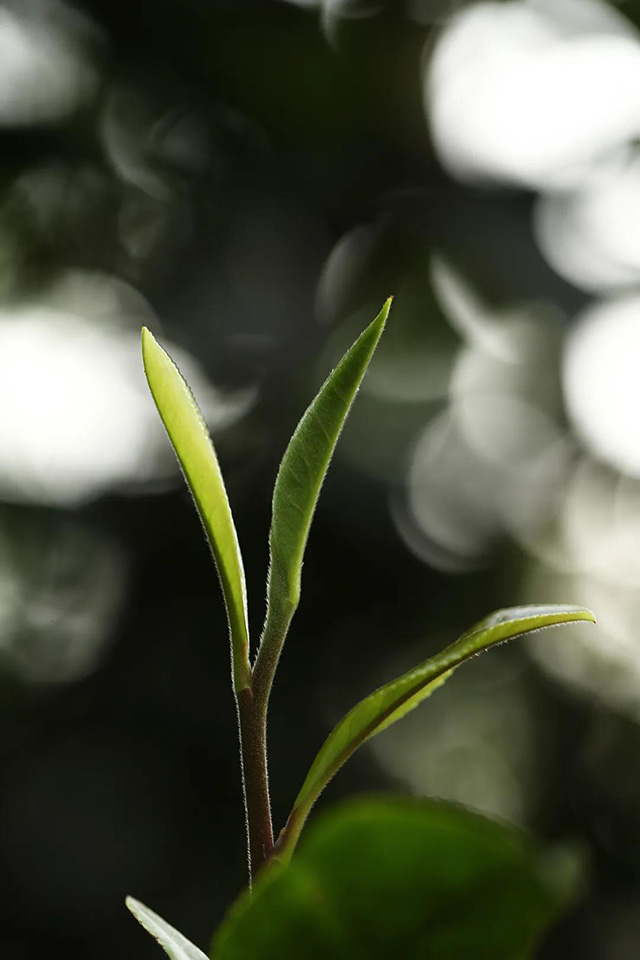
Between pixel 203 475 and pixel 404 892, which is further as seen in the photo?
pixel 203 475

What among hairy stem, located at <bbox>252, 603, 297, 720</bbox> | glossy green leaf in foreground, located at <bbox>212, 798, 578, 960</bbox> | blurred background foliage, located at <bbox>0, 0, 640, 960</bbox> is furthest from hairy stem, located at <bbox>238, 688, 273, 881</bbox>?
blurred background foliage, located at <bbox>0, 0, 640, 960</bbox>

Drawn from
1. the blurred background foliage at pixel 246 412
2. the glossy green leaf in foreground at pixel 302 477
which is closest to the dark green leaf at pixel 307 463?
Result: the glossy green leaf in foreground at pixel 302 477

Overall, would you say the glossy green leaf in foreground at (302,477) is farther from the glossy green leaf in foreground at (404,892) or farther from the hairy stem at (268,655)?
the glossy green leaf in foreground at (404,892)

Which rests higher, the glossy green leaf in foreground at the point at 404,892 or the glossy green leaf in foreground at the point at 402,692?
the glossy green leaf in foreground at the point at 404,892

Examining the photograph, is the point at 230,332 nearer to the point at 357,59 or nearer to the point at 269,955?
the point at 357,59

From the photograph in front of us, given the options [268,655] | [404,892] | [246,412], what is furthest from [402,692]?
[246,412]

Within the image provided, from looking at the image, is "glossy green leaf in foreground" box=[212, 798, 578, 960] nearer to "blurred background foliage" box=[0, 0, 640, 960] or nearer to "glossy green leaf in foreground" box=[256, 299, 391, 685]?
"glossy green leaf in foreground" box=[256, 299, 391, 685]

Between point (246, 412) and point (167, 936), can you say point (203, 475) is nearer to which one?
point (167, 936)
